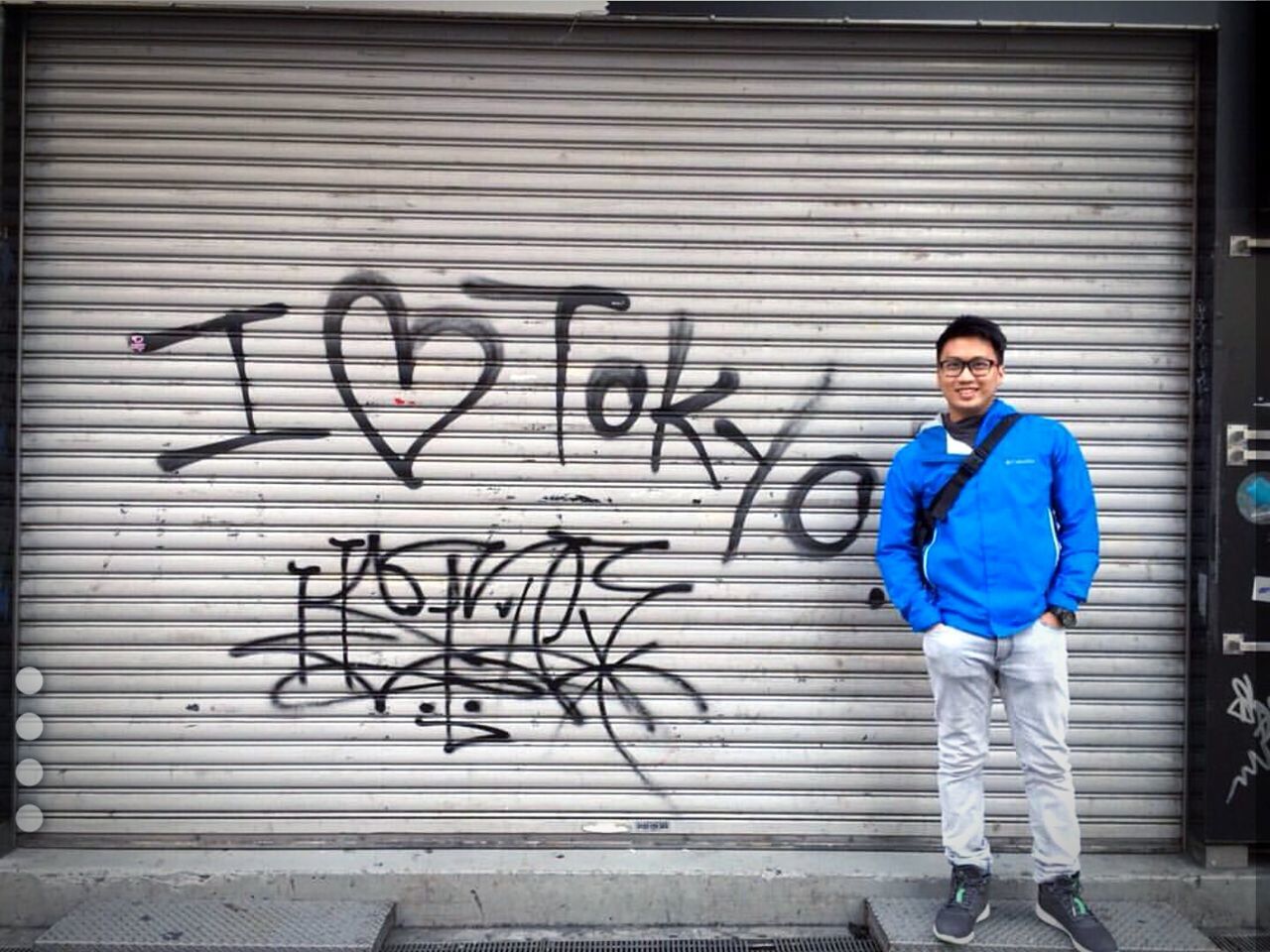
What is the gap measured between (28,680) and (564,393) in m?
2.51

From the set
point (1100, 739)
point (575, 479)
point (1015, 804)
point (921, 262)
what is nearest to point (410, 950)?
point (575, 479)

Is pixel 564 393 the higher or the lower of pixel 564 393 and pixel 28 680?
the higher

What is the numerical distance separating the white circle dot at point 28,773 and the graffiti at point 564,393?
135 cm

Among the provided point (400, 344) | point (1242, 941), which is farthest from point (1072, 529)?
point (400, 344)

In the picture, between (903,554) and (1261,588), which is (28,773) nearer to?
(903,554)

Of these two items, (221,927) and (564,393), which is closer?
(221,927)

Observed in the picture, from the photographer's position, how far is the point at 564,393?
16.3ft

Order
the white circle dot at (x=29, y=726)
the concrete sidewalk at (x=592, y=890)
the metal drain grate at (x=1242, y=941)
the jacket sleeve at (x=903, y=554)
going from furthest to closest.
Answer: the white circle dot at (x=29, y=726)
the concrete sidewalk at (x=592, y=890)
the metal drain grate at (x=1242, y=941)
the jacket sleeve at (x=903, y=554)

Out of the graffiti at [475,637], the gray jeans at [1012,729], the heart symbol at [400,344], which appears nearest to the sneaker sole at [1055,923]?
the gray jeans at [1012,729]

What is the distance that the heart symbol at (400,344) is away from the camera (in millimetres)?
4945

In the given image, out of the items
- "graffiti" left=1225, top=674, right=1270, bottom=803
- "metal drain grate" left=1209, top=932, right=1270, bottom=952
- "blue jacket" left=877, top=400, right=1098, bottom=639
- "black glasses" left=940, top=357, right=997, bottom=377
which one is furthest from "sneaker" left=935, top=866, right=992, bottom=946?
"black glasses" left=940, top=357, right=997, bottom=377

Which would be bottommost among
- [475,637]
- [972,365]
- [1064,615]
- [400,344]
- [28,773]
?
[28,773]

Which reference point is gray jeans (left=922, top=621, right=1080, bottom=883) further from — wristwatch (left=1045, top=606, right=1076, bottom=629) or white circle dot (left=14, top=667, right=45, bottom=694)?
white circle dot (left=14, top=667, right=45, bottom=694)

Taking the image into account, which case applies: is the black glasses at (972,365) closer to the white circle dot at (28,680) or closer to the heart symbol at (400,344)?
the heart symbol at (400,344)
